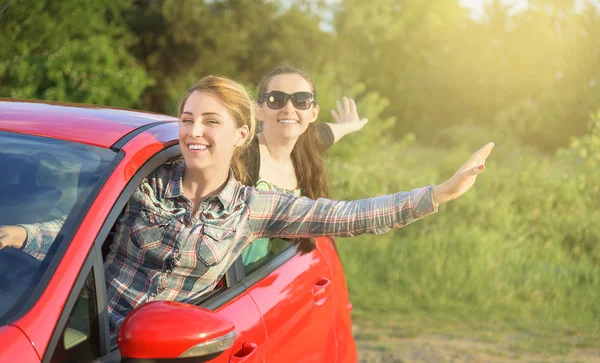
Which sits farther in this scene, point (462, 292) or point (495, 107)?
point (495, 107)

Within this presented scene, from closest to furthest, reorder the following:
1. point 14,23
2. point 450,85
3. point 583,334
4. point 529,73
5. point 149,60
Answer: point 583,334 → point 14,23 → point 149,60 → point 529,73 → point 450,85

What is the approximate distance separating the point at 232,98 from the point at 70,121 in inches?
22.7

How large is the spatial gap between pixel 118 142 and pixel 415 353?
3.71m

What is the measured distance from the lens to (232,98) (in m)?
2.69

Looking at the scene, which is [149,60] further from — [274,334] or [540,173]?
[274,334]

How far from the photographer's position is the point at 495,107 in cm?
4153

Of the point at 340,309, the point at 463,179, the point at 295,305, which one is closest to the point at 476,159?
the point at 463,179

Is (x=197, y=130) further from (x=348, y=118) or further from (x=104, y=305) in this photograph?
(x=348, y=118)

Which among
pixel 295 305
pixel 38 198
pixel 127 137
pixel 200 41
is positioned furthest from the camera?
pixel 200 41

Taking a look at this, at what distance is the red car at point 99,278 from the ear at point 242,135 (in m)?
0.23

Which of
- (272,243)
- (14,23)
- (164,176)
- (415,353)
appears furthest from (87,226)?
(14,23)

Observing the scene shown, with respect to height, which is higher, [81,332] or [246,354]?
[81,332]

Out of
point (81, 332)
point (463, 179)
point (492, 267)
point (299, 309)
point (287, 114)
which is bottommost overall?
point (492, 267)

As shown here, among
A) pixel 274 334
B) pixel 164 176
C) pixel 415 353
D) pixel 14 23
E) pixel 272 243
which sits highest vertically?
pixel 14 23
